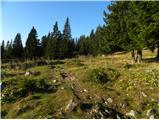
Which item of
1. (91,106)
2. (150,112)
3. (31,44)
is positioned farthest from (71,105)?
(31,44)

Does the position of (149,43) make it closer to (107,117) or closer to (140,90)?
(140,90)

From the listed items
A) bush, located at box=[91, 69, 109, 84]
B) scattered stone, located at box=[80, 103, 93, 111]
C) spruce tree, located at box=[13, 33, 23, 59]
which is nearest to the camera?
scattered stone, located at box=[80, 103, 93, 111]

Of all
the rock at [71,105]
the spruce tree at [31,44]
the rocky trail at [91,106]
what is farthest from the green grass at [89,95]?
the spruce tree at [31,44]

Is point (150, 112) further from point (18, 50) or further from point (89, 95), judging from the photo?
point (18, 50)

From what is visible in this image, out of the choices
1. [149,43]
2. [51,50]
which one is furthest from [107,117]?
[51,50]

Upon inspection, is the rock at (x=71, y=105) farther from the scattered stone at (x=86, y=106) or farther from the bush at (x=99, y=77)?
the bush at (x=99, y=77)

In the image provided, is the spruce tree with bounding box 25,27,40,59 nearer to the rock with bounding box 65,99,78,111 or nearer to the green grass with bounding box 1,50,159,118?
the green grass with bounding box 1,50,159,118

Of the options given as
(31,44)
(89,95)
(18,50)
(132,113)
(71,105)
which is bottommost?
(132,113)

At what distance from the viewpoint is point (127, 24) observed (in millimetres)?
32219

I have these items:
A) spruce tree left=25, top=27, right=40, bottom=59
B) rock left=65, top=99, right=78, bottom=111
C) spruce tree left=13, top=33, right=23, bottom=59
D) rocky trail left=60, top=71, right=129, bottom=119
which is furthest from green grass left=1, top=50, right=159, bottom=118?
spruce tree left=13, top=33, right=23, bottom=59

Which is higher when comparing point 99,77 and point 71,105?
point 99,77

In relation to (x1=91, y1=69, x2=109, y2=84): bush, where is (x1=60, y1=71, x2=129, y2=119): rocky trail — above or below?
below

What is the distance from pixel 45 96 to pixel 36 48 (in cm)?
5825

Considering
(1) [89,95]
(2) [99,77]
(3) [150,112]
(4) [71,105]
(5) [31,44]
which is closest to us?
(3) [150,112]
